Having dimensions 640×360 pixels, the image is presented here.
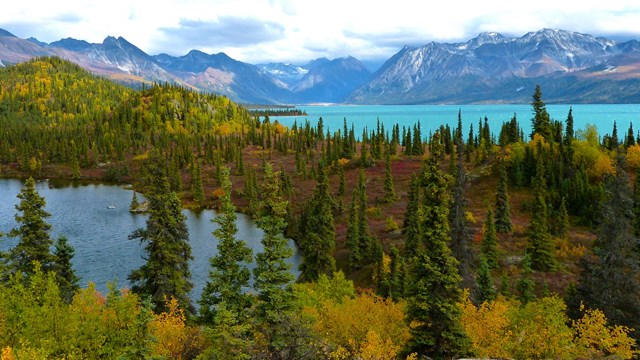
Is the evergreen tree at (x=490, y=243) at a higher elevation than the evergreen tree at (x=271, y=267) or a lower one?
lower

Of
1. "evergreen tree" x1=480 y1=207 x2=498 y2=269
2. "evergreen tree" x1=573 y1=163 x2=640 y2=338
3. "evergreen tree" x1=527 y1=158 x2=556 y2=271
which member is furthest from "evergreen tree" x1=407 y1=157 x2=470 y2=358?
"evergreen tree" x1=527 y1=158 x2=556 y2=271

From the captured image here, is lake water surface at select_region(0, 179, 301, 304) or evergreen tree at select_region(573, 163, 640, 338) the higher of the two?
evergreen tree at select_region(573, 163, 640, 338)

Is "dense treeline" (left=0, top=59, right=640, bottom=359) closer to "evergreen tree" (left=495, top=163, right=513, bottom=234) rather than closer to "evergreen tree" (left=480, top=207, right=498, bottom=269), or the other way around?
"evergreen tree" (left=480, top=207, right=498, bottom=269)

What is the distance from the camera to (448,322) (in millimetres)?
33281

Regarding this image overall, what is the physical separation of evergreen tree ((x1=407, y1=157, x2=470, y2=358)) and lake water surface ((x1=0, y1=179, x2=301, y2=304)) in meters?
45.2

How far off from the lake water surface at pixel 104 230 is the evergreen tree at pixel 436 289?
45.2 metres

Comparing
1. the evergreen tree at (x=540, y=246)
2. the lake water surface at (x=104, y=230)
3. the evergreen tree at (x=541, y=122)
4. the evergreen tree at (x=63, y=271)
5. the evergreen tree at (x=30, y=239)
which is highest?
the evergreen tree at (x=541, y=122)

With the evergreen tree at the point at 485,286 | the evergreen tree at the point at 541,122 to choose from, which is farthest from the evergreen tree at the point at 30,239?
the evergreen tree at the point at 541,122

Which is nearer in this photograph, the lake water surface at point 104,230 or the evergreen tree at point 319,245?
the evergreen tree at point 319,245

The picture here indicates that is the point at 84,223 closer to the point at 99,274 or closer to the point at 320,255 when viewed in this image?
the point at 99,274

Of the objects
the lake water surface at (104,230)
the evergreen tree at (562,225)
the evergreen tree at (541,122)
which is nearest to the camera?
the lake water surface at (104,230)

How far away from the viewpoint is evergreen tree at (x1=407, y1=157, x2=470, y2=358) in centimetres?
3303

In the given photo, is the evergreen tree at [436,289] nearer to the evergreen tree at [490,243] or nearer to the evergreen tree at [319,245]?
the evergreen tree at [319,245]

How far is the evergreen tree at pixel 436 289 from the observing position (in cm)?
3303
